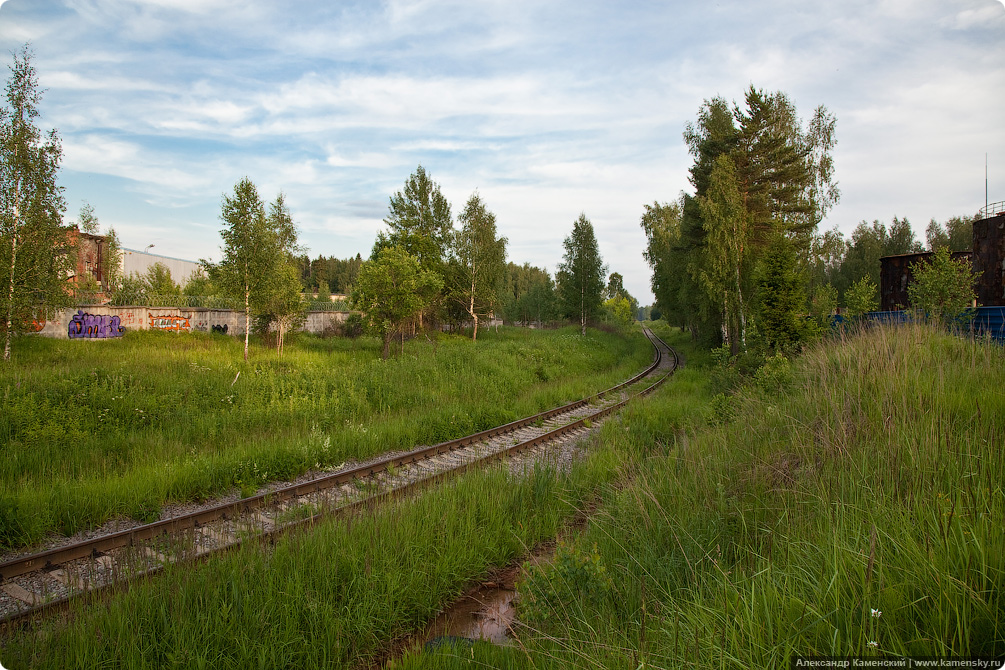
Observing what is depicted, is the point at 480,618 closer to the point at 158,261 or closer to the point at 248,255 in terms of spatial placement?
the point at 248,255

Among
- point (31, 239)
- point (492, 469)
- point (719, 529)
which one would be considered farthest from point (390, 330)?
point (719, 529)

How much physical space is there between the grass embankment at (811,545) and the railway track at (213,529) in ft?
9.20

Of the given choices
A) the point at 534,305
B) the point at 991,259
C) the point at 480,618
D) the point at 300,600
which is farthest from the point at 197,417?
the point at 534,305

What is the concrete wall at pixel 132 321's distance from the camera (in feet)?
73.6

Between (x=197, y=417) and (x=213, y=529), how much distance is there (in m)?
5.78

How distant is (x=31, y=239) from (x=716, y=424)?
70.4ft

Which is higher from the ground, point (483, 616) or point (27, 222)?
point (27, 222)

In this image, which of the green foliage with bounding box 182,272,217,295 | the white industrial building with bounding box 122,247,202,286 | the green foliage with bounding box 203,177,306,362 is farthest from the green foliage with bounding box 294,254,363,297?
the green foliage with bounding box 203,177,306,362

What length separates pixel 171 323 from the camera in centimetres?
2694

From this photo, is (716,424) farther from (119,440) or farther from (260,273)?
(260,273)

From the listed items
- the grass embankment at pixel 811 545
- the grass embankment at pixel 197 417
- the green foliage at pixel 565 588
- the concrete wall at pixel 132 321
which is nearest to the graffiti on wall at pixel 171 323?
the concrete wall at pixel 132 321

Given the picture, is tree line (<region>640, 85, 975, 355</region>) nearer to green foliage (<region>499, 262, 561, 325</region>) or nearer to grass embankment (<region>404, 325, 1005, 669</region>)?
grass embankment (<region>404, 325, 1005, 669</region>)

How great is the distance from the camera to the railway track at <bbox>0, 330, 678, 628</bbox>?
14.5 ft

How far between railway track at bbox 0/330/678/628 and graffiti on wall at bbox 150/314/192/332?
24.5 meters
